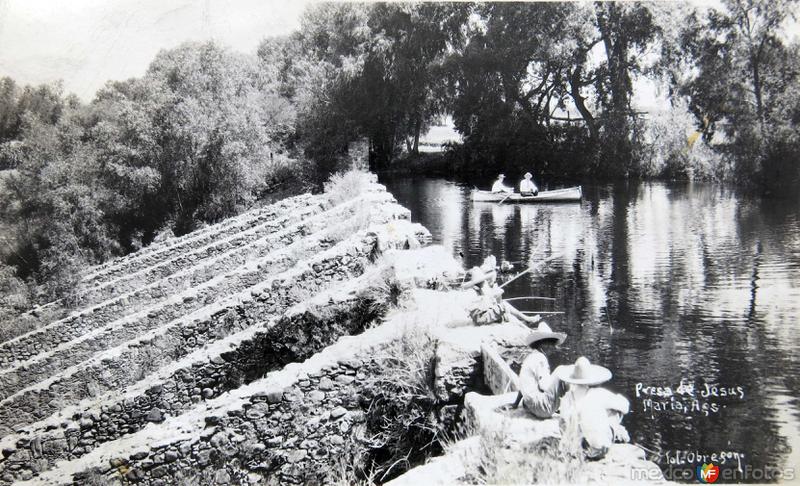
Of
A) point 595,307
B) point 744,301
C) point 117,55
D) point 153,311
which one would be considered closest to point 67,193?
point 153,311

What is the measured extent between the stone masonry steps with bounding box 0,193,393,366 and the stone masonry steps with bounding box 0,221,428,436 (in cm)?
93

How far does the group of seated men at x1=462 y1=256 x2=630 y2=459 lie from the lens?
11.3ft

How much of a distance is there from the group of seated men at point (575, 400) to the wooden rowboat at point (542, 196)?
275cm

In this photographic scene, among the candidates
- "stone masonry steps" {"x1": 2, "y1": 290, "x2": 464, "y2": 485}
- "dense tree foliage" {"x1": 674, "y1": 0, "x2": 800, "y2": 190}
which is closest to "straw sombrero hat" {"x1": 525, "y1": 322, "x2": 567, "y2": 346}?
"stone masonry steps" {"x1": 2, "y1": 290, "x2": 464, "y2": 485}

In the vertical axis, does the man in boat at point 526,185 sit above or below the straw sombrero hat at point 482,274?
above

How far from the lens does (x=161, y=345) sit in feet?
21.9

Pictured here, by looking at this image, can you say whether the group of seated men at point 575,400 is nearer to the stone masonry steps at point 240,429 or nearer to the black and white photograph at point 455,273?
the black and white photograph at point 455,273

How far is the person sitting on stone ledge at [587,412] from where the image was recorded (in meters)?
3.45

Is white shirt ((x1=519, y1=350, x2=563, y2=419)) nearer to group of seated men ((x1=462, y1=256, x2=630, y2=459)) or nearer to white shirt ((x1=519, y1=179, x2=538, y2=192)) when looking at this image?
group of seated men ((x1=462, y1=256, x2=630, y2=459))

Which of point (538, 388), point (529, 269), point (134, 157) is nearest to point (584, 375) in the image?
point (538, 388)

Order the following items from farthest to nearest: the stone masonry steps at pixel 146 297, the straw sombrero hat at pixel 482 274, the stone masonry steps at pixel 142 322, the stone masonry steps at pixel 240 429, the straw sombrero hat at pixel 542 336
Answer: the stone masonry steps at pixel 146 297 → the stone masonry steps at pixel 142 322 → the straw sombrero hat at pixel 482 274 → the stone masonry steps at pixel 240 429 → the straw sombrero hat at pixel 542 336

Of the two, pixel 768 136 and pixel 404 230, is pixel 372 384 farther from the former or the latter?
pixel 768 136

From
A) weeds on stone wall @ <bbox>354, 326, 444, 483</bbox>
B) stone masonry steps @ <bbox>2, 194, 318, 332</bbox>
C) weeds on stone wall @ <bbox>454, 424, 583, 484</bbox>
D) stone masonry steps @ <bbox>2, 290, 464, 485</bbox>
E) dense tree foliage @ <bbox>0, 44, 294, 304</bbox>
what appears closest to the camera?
weeds on stone wall @ <bbox>454, 424, 583, 484</bbox>

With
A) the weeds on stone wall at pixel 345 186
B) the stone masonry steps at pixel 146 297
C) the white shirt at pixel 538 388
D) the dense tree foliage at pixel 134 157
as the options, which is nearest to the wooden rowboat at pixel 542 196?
the white shirt at pixel 538 388
